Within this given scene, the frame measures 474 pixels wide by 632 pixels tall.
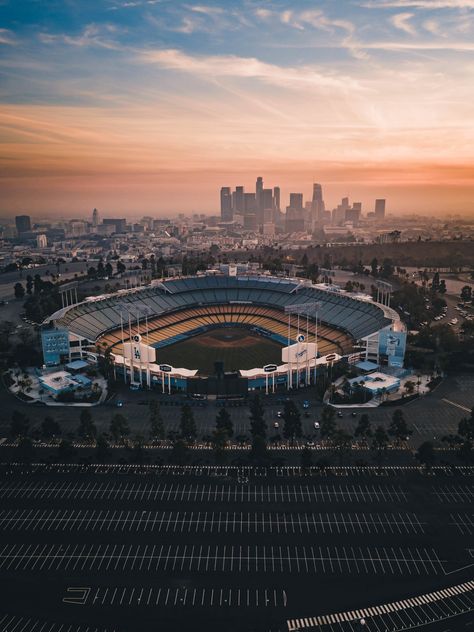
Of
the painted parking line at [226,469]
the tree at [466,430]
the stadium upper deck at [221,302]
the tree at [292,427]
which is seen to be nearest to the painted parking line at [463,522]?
the painted parking line at [226,469]

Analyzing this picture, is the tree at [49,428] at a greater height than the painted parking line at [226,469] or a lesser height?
greater

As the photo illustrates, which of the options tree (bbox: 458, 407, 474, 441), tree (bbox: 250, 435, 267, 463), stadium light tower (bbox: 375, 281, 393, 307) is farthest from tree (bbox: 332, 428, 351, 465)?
stadium light tower (bbox: 375, 281, 393, 307)

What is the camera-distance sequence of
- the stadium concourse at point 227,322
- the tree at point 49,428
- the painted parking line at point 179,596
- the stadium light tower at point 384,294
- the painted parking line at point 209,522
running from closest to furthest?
the painted parking line at point 179,596, the painted parking line at point 209,522, the tree at point 49,428, the stadium concourse at point 227,322, the stadium light tower at point 384,294

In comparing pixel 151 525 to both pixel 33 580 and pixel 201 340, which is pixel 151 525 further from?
pixel 201 340

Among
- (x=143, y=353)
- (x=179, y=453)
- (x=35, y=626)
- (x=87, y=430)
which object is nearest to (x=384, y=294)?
→ (x=143, y=353)

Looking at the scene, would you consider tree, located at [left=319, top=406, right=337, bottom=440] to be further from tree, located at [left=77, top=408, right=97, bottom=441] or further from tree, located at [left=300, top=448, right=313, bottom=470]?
tree, located at [left=77, top=408, right=97, bottom=441]

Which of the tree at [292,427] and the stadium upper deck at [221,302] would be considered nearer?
the tree at [292,427]

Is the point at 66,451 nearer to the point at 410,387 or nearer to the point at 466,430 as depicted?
the point at 466,430

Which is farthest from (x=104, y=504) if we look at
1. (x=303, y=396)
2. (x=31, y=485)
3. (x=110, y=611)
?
(x=303, y=396)

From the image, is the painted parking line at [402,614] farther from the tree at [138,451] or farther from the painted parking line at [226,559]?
the tree at [138,451]
